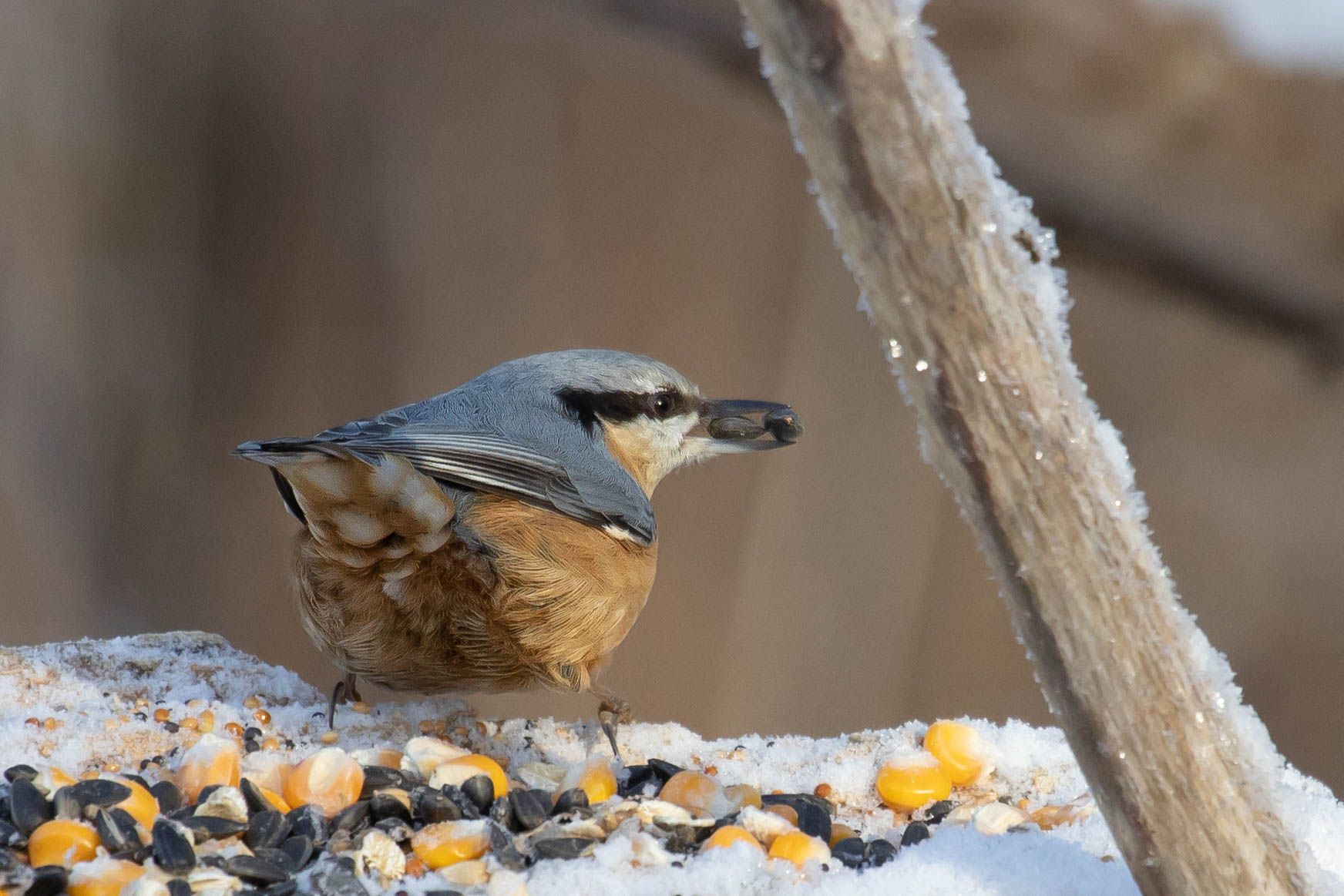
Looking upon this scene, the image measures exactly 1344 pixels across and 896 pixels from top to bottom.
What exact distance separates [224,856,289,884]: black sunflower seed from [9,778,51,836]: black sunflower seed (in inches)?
8.2

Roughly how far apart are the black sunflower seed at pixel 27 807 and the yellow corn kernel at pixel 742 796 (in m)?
0.74

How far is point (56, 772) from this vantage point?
1.36 metres

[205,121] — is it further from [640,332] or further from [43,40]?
[640,332]

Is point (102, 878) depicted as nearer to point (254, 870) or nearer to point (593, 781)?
point (254, 870)

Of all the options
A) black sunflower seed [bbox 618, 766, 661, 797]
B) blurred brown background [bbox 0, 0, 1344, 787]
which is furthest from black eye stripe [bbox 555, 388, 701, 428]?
blurred brown background [bbox 0, 0, 1344, 787]

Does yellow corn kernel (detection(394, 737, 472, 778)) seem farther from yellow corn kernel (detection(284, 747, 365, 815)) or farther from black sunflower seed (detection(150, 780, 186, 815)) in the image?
black sunflower seed (detection(150, 780, 186, 815))

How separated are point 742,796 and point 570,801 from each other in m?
0.22

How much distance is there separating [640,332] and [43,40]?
1866 millimetres

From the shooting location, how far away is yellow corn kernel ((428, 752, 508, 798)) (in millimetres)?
1465

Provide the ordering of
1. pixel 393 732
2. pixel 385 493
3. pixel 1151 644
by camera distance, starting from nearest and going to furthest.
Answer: pixel 1151 644, pixel 385 493, pixel 393 732

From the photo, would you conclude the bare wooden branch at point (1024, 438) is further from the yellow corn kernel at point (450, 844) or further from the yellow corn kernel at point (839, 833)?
the yellow corn kernel at point (450, 844)

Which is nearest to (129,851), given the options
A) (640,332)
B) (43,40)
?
(640,332)

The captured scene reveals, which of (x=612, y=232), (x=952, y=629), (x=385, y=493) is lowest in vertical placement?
(x=385, y=493)

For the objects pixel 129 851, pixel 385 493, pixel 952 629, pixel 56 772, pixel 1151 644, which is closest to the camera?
pixel 1151 644
